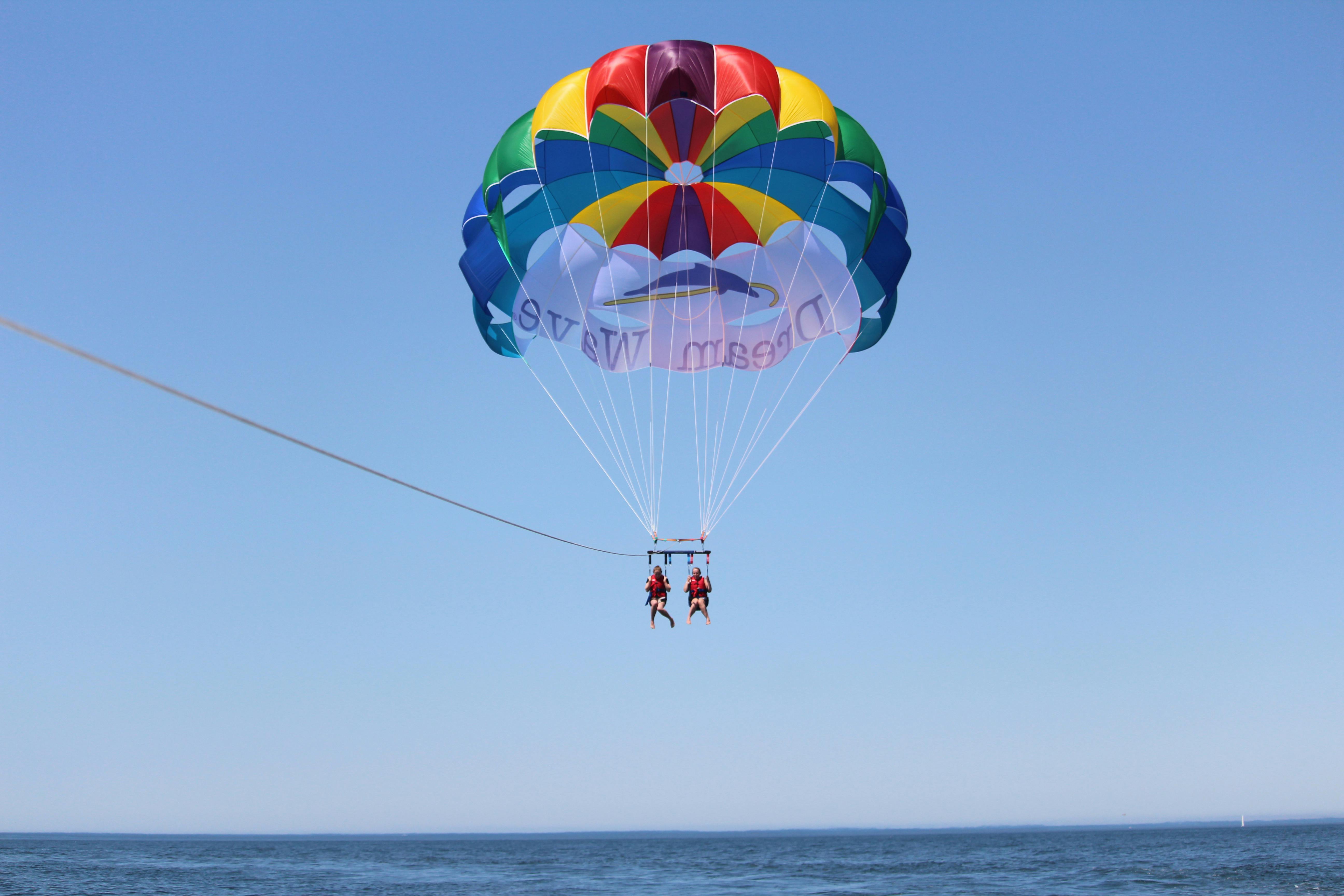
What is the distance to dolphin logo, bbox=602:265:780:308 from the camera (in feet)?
42.2

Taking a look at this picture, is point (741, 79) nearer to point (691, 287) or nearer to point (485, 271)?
point (691, 287)

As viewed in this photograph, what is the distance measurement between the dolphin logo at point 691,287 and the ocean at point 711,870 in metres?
22.4

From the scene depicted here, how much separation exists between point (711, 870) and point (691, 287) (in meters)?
37.4

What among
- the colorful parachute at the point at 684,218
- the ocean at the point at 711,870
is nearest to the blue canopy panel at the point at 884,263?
the colorful parachute at the point at 684,218

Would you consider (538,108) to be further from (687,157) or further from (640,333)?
(640,333)

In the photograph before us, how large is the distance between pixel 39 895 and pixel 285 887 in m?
7.37

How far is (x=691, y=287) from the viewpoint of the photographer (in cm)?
1294

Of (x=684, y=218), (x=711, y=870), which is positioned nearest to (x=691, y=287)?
(x=684, y=218)

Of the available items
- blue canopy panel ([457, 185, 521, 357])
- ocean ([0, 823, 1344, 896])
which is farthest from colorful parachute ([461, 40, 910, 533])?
ocean ([0, 823, 1344, 896])

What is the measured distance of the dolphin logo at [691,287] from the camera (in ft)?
42.2

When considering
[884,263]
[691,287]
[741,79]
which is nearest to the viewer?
[741,79]

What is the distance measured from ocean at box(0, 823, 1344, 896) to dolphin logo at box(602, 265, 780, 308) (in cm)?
2238

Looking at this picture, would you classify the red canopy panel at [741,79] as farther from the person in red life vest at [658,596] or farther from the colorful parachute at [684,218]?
the person in red life vest at [658,596]

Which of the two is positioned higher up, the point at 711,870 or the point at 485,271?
the point at 485,271
